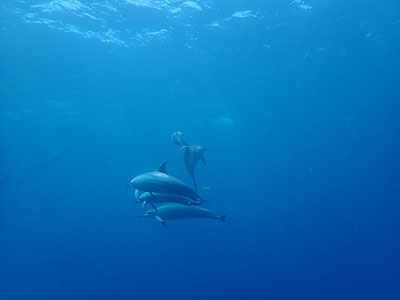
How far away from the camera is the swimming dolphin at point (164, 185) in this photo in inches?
252

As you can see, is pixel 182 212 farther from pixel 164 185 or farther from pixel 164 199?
pixel 164 185

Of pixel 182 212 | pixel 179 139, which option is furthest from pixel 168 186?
pixel 182 212

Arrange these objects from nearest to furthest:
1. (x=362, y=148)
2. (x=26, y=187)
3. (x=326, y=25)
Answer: (x=326, y=25) → (x=362, y=148) → (x=26, y=187)

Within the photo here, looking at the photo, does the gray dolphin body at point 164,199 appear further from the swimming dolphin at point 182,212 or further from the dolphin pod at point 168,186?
the swimming dolphin at point 182,212

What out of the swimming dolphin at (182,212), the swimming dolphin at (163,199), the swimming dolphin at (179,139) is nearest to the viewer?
the swimming dolphin at (163,199)

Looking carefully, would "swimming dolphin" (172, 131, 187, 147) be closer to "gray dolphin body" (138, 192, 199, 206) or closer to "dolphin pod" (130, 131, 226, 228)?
"dolphin pod" (130, 131, 226, 228)

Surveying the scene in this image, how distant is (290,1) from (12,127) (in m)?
32.2

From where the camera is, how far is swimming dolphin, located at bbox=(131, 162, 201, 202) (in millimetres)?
6402

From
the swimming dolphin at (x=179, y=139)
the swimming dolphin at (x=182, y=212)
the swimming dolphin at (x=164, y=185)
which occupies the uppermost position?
the swimming dolphin at (x=179, y=139)

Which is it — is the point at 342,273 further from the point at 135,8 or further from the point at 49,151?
the point at 49,151

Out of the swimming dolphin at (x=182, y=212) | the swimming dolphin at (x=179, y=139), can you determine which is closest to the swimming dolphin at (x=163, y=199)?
the swimming dolphin at (x=179, y=139)

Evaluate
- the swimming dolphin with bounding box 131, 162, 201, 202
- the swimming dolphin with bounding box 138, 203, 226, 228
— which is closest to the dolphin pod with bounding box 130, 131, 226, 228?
the swimming dolphin with bounding box 131, 162, 201, 202

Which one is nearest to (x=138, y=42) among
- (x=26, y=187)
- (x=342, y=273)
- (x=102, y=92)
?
(x=102, y=92)

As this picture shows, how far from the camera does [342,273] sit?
3572cm
